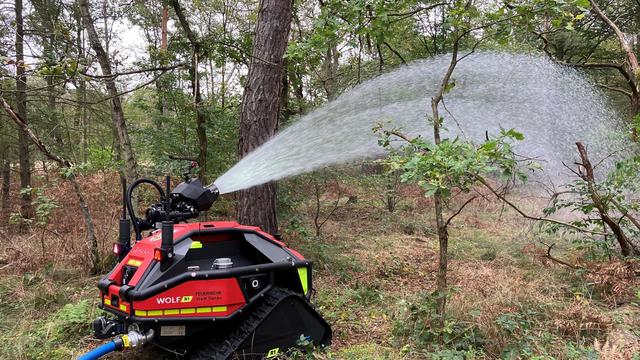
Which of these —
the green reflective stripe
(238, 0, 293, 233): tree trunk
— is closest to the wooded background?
(238, 0, 293, 233): tree trunk

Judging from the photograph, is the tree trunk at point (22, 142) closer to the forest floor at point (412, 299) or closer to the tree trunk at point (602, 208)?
the forest floor at point (412, 299)

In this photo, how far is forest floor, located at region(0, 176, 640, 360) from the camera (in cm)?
367

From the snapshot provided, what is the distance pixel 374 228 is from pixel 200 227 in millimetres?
7117

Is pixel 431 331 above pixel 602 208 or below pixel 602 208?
below

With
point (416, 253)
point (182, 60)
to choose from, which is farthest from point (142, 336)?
point (182, 60)

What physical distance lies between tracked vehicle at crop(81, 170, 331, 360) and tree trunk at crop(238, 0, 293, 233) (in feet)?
6.84

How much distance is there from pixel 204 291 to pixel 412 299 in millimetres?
2734

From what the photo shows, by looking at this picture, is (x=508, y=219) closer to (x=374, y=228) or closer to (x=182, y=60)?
(x=374, y=228)

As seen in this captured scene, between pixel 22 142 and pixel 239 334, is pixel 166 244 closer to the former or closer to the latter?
pixel 239 334

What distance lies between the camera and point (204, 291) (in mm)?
3061

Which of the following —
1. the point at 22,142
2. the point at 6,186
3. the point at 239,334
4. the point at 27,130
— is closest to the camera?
the point at 239,334

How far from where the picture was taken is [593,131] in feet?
23.5

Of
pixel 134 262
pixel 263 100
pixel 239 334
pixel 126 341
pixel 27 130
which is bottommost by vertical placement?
pixel 239 334

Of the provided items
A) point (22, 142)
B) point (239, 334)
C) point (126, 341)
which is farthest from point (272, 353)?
point (22, 142)
